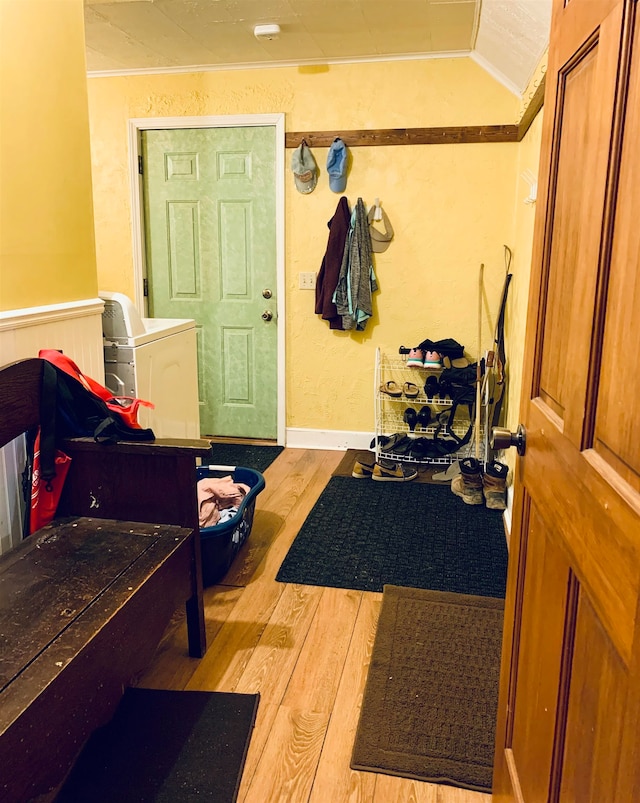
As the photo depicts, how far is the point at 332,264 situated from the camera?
3928mm

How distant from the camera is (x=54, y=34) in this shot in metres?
2.06

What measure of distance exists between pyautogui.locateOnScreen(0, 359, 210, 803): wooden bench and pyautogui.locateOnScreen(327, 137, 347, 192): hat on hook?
7.96ft

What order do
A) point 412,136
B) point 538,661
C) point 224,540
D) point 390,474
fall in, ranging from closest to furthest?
1. point 538,661
2. point 224,540
3. point 390,474
4. point 412,136

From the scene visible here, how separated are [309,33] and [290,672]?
312 cm

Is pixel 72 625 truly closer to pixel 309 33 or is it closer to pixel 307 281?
pixel 307 281

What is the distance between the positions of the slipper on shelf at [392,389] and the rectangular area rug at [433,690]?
161 centimetres

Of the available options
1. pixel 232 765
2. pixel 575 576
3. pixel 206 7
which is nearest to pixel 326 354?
pixel 206 7

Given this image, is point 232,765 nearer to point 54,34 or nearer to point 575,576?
point 575,576

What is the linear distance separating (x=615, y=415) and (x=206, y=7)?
3.11 meters

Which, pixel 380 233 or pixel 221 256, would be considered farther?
pixel 221 256

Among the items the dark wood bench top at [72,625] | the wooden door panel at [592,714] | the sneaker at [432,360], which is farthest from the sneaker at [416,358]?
the wooden door panel at [592,714]

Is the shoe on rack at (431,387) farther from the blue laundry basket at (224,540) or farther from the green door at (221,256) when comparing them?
the blue laundry basket at (224,540)

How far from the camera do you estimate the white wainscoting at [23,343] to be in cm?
192

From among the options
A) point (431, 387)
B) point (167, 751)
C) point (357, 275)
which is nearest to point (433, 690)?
point (167, 751)
